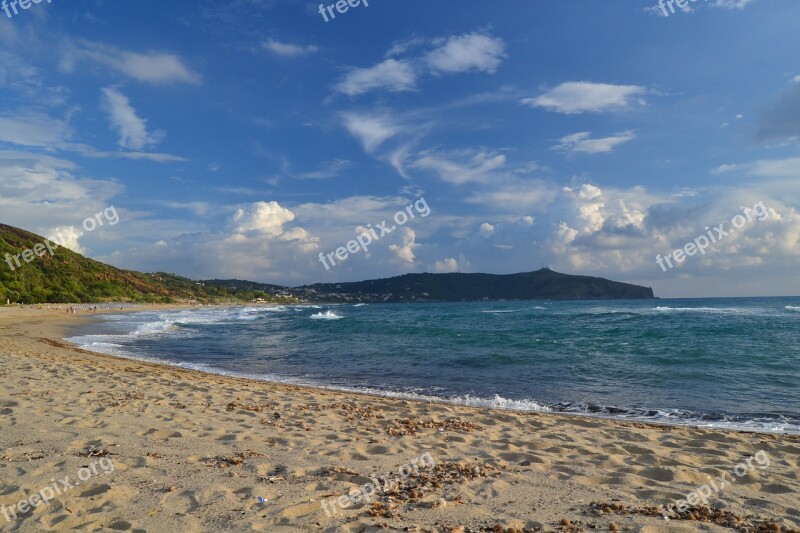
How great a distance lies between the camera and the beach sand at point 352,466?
4426 millimetres

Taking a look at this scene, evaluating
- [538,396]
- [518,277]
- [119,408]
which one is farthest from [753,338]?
[518,277]

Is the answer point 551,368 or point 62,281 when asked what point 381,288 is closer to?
point 62,281

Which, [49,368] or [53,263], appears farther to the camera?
[53,263]

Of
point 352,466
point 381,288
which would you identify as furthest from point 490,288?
point 352,466

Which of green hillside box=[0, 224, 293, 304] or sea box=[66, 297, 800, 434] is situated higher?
green hillside box=[0, 224, 293, 304]

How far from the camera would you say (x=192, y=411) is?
8727 millimetres

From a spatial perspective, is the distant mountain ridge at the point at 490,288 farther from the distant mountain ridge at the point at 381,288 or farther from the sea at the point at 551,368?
the sea at the point at 551,368

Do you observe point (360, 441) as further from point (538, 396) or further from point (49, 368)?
point (49, 368)

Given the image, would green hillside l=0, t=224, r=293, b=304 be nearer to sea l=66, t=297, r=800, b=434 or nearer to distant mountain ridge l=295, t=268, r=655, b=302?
sea l=66, t=297, r=800, b=434

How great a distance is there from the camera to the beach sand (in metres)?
4.43

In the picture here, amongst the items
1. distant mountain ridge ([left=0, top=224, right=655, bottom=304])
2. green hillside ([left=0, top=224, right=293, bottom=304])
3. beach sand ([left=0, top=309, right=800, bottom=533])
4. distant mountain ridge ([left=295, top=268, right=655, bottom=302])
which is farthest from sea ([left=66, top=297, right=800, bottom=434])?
distant mountain ridge ([left=295, top=268, right=655, bottom=302])

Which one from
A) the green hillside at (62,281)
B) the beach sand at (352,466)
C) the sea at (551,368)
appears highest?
the green hillside at (62,281)

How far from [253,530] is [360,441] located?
314cm

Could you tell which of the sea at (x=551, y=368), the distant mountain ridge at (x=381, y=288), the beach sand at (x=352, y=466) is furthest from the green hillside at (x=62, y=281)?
the beach sand at (x=352, y=466)
